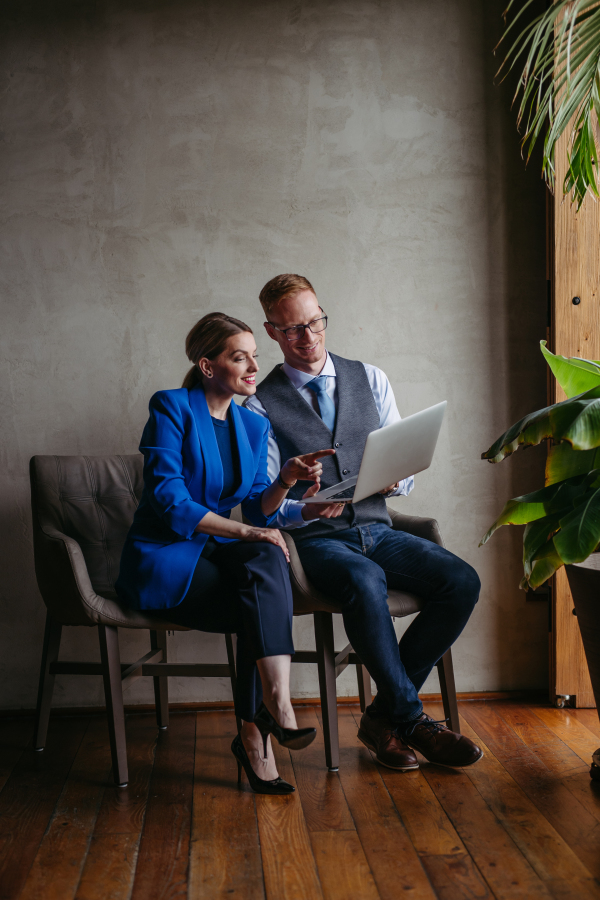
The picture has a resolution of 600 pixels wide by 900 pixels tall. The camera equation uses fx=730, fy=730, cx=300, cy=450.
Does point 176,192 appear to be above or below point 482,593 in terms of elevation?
above

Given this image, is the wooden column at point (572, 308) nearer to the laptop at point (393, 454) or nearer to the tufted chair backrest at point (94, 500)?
the laptop at point (393, 454)

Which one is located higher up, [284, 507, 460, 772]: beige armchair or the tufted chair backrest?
the tufted chair backrest

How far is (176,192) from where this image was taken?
2.60 metres

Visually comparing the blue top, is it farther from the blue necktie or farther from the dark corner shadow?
the dark corner shadow

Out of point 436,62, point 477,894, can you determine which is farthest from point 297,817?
point 436,62

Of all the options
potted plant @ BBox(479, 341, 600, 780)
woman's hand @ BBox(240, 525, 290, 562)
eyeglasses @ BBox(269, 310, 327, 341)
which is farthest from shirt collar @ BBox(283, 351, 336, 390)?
potted plant @ BBox(479, 341, 600, 780)

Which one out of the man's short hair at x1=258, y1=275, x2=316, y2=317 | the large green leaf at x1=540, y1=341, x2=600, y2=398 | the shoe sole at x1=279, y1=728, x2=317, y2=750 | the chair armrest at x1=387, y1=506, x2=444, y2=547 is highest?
the man's short hair at x1=258, y1=275, x2=316, y2=317

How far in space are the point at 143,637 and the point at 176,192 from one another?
1.59 m

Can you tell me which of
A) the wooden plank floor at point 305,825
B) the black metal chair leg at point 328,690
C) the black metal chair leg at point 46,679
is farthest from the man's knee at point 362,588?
the black metal chair leg at point 46,679

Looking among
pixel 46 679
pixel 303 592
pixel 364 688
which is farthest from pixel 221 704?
pixel 303 592

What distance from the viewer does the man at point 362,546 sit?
76.7 inches

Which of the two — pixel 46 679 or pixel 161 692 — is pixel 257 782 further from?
pixel 46 679

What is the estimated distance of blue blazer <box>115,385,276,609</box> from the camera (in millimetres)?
1901

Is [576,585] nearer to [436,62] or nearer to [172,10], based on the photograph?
[436,62]
